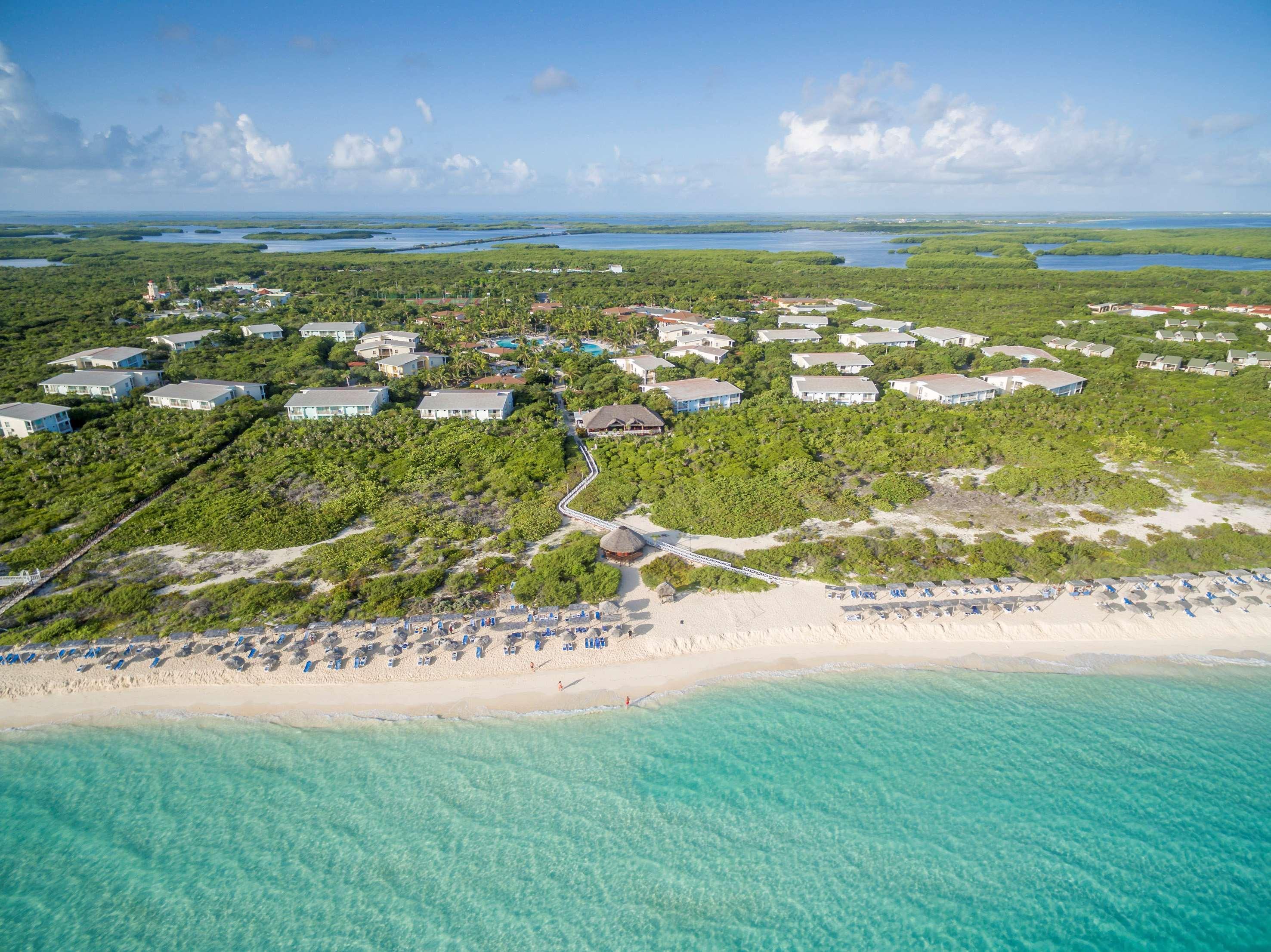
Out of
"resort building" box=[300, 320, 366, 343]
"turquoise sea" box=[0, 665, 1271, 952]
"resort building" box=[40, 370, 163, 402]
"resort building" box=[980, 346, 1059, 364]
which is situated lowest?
"turquoise sea" box=[0, 665, 1271, 952]

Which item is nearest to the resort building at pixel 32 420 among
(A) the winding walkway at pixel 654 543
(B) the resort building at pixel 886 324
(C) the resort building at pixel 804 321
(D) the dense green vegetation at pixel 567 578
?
(A) the winding walkway at pixel 654 543

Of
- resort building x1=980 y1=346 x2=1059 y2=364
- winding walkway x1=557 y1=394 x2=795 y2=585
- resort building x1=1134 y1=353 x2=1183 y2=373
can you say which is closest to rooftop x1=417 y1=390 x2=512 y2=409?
winding walkway x1=557 y1=394 x2=795 y2=585

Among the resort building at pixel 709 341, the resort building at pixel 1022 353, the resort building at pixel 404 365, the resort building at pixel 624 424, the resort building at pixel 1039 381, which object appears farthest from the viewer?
the resort building at pixel 709 341

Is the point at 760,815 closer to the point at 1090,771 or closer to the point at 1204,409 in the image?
the point at 1090,771

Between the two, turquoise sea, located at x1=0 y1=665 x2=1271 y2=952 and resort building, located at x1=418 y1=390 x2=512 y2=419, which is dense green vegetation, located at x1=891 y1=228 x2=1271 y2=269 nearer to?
resort building, located at x1=418 y1=390 x2=512 y2=419

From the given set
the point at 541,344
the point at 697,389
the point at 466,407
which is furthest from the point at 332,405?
the point at 541,344

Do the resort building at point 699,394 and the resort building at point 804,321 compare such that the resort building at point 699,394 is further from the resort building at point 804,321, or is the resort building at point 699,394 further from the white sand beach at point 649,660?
the resort building at point 804,321
